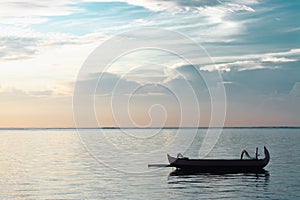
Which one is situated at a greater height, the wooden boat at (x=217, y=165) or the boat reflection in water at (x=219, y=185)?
the boat reflection in water at (x=219, y=185)

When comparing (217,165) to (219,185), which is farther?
(217,165)

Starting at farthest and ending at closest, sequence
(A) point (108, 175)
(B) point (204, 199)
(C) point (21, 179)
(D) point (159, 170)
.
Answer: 1. (D) point (159, 170)
2. (A) point (108, 175)
3. (C) point (21, 179)
4. (B) point (204, 199)

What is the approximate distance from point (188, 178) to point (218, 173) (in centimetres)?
820

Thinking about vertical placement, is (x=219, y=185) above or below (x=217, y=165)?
above

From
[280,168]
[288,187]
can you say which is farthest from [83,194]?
[280,168]

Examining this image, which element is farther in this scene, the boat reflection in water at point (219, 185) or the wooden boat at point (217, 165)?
the wooden boat at point (217, 165)

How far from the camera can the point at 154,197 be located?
60938 mm

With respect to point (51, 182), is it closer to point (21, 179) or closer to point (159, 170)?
point (21, 179)

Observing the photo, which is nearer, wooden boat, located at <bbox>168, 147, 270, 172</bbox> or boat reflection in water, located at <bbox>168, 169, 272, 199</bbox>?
boat reflection in water, located at <bbox>168, 169, 272, 199</bbox>

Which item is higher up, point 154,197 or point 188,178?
point 154,197

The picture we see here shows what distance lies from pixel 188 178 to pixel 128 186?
15.0 metres

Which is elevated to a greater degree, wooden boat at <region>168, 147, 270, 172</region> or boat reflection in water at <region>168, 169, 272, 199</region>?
boat reflection in water at <region>168, 169, 272, 199</region>

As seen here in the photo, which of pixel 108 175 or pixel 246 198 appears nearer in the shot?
pixel 246 198

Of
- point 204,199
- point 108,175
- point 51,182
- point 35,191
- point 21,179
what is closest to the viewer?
point 204,199
